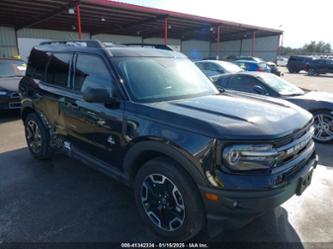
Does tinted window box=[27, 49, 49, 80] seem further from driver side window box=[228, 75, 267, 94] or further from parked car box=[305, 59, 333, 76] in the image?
parked car box=[305, 59, 333, 76]

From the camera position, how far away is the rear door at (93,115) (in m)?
2.88

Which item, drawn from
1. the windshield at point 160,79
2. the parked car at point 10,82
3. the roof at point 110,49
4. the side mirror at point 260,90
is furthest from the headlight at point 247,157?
the parked car at point 10,82

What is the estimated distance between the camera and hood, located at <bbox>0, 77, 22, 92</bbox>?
7.14m

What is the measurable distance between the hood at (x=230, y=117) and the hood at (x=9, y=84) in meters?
6.05

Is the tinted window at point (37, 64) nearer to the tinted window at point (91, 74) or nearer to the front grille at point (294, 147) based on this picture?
the tinted window at point (91, 74)

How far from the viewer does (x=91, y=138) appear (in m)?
3.21

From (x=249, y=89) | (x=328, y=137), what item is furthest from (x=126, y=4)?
(x=328, y=137)

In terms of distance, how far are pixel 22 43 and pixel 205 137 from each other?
85.0ft

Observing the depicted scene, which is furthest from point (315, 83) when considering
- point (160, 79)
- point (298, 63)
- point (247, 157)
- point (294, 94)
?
point (247, 157)

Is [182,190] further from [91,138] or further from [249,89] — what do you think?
[249,89]

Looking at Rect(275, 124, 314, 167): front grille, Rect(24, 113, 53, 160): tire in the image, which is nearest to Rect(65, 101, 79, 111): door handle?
Rect(24, 113, 53, 160): tire

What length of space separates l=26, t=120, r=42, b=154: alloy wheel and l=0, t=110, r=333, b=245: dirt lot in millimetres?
304

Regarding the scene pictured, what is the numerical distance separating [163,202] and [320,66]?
27032mm

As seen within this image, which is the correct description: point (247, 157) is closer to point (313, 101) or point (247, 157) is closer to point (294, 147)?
point (294, 147)
